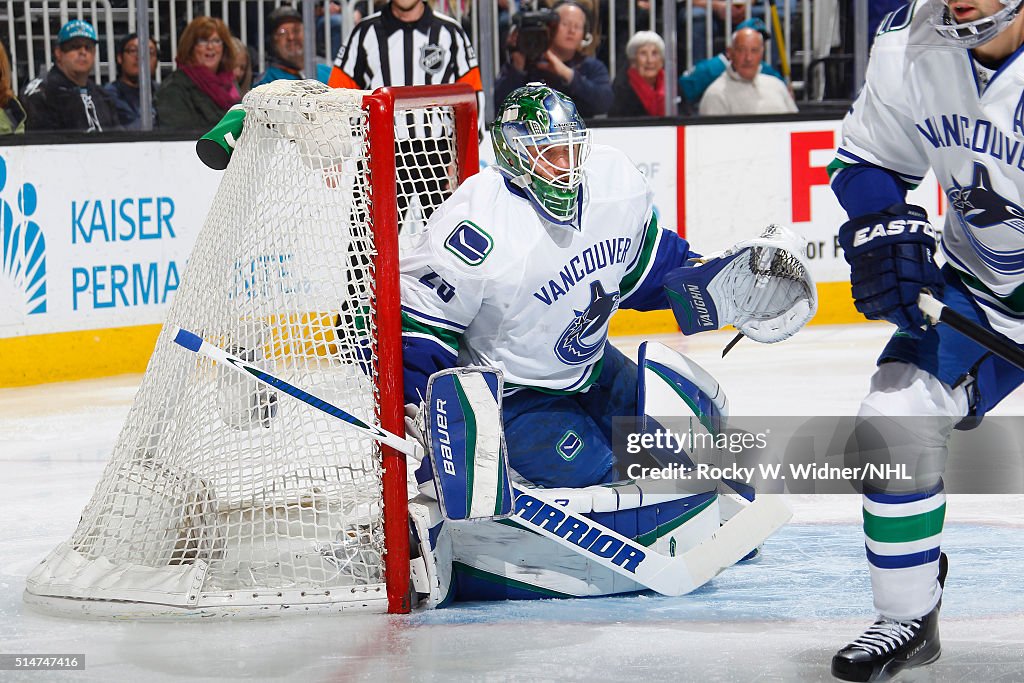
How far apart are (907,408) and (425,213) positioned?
4.37 feet

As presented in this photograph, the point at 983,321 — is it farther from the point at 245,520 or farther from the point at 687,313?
the point at 245,520

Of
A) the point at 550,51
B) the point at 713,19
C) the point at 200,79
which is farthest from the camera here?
the point at 713,19

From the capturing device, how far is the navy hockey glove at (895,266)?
240cm

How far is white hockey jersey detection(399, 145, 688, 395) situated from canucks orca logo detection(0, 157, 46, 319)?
2.71m

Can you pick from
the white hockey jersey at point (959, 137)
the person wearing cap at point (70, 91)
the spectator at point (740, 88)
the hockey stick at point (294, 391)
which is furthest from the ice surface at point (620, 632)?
the spectator at point (740, 88)

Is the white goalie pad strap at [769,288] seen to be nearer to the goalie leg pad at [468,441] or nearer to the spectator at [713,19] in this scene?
the goalie leg pad at [468,441]

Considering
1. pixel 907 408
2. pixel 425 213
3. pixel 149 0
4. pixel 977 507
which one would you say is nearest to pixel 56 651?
pixel 425 213

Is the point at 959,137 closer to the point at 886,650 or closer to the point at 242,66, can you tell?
the point at 886,650

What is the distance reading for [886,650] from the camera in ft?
7.87

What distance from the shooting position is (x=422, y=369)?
289 cm

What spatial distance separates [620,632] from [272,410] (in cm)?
77

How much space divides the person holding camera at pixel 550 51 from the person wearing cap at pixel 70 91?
156cm

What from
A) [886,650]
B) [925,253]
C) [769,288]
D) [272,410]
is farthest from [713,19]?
[886,650]

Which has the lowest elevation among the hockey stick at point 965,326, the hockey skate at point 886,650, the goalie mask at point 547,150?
the hockey skate at point 886,650
